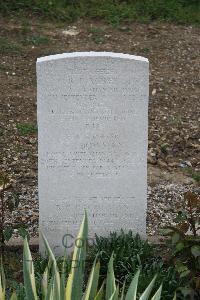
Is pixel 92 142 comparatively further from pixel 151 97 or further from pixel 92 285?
pixel 151 97

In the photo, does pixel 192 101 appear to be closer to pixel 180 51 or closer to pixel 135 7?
pixel 180 51

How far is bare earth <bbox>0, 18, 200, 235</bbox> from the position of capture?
19.6 ft

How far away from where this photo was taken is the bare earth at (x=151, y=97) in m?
5.98

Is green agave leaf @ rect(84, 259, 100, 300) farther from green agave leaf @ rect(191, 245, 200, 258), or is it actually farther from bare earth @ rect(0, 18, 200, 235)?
bare earth @ rect(0, 18, 200, 235)

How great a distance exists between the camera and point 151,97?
7535mm

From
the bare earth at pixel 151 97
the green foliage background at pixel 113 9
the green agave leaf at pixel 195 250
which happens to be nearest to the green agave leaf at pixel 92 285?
the green agave leaf at pixel 195 250

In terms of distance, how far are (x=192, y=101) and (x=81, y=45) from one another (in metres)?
1.73

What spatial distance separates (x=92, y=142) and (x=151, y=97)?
293cm

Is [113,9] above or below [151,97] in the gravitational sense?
above

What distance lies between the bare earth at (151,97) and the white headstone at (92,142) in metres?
0.57

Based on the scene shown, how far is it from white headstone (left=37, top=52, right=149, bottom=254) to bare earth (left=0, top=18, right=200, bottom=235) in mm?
572

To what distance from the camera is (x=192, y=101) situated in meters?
7.54

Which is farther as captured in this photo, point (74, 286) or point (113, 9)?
point (113, 9)

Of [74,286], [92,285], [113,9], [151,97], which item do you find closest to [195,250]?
[92,285]
